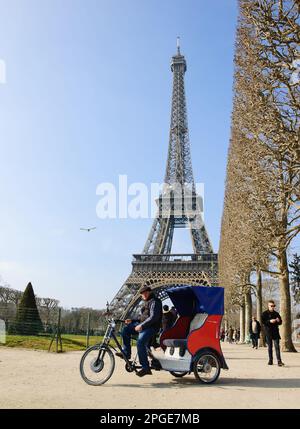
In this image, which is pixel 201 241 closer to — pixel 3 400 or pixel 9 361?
pixel 9 361

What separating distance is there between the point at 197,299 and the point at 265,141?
922 cm

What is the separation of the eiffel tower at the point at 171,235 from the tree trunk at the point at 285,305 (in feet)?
121

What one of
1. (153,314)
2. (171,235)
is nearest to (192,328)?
(153,314)

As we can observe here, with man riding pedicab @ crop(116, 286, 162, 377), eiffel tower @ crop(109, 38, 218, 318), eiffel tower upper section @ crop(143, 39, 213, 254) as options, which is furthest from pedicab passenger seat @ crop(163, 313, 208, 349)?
eiffel tower upper section @ crop(143, 39, 213, 254)

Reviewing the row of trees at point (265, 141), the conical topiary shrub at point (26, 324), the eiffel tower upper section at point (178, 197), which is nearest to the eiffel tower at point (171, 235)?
the eiffel tower upper section at point (178, 197)

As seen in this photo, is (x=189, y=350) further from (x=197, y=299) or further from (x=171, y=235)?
(x=171, y=235)

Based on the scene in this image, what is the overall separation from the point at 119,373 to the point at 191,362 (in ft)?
6.82

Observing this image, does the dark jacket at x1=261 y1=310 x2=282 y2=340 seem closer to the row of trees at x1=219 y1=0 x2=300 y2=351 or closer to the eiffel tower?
the row of trees at x1=219 y1=0 x2=300 y2=351

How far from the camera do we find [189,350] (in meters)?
7.35

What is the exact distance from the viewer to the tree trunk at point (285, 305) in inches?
689

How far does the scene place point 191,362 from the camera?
736cm

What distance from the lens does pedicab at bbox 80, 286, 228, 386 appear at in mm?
7121
